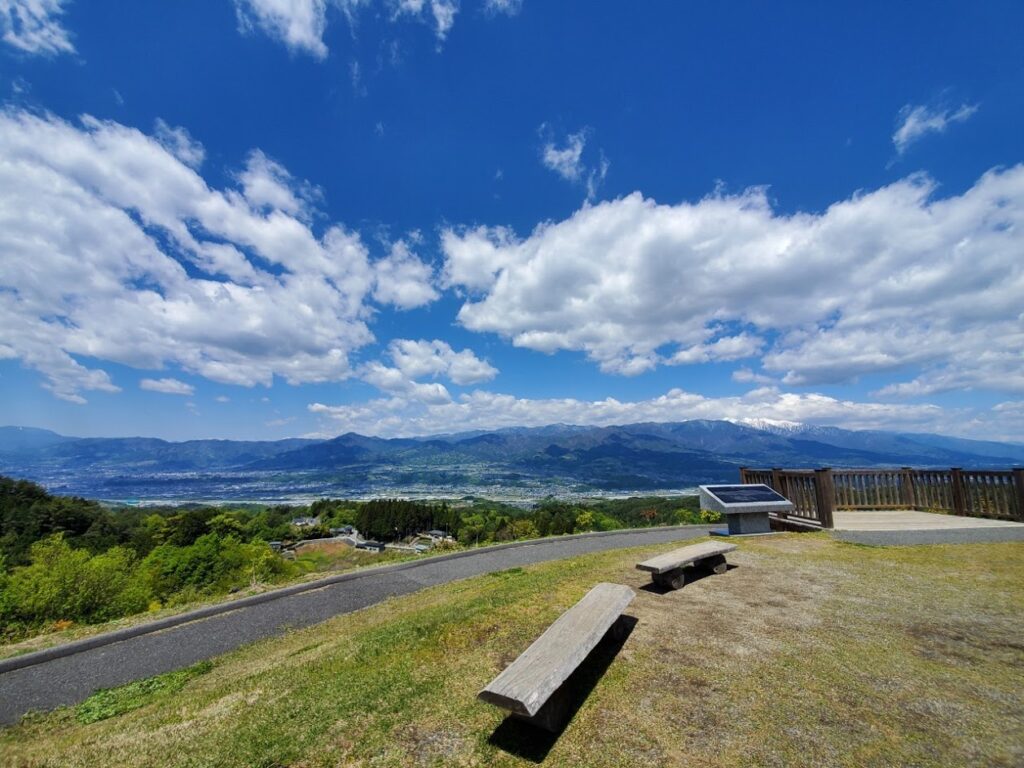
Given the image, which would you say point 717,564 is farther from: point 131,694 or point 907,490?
point 907,490

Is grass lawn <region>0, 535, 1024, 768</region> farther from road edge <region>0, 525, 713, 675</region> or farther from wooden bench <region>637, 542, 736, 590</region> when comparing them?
road edge <region>0, 525, 713, 675</region>

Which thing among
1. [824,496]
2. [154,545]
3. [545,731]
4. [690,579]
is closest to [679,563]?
[690,579]

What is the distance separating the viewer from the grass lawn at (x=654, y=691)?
10.3 feet

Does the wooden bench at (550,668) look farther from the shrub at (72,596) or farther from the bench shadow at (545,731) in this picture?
the shrub at (72,596)

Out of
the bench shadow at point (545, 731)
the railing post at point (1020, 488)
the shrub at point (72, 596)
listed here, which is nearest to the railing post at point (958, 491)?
the railing post at point (1020, 488)

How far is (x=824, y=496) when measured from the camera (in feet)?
34.2

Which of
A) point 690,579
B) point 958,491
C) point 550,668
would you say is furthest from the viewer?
point 958,491

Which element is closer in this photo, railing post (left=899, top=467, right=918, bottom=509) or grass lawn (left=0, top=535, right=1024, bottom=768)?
grass lawn (left=0, top=535, right=1024, bottom=768)

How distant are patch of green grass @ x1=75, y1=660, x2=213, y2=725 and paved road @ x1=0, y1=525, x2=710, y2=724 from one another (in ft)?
1.78

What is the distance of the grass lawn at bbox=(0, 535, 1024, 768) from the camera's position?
123 inches

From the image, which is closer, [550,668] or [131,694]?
[550,668]

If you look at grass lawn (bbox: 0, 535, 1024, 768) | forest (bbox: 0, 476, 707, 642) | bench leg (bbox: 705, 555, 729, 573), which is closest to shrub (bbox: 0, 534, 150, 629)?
forest (bbox: 0, 476, 707, 642)

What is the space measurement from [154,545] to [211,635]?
222 ft

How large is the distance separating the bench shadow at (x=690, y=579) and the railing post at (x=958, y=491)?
795 centimetres
